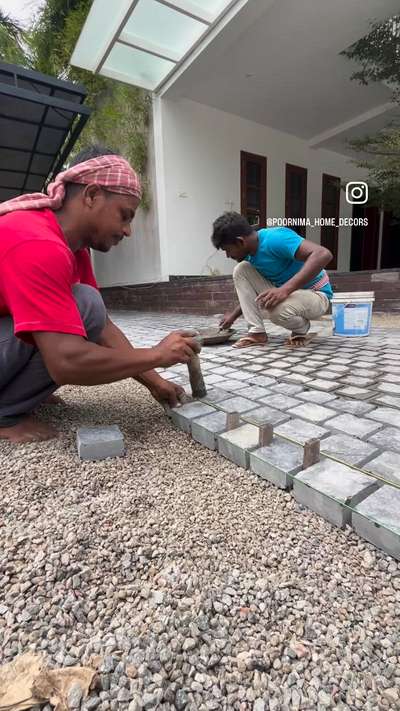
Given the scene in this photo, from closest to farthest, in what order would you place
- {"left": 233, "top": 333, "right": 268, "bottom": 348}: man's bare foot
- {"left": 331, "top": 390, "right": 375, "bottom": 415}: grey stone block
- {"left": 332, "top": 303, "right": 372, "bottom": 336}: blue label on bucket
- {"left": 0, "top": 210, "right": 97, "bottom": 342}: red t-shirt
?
{"left": 0, "top": 210, "right": 97, "bottom": 342}: red t-shirt
{"left": 331, "top": 390, "right": 375, "bottom": 415}: grey stone block
{"left": 233, "top": 333, "right": 268, "bottom": 348}: man's bare foot
{"left": 332, "top": 303, "right": 372, "bottom": 336}: blue label on bucket

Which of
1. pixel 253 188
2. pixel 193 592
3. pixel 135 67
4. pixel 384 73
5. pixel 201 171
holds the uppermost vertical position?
pixel 135 67

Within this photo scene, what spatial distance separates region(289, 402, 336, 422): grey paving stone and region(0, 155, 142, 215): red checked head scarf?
1194 millimetres

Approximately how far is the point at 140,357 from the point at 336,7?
20.5 feet

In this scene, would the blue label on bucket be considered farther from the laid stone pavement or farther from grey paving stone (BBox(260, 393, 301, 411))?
grey paving stone (BBox(260, 393, 301, 411))

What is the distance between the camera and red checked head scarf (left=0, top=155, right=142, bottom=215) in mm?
1436

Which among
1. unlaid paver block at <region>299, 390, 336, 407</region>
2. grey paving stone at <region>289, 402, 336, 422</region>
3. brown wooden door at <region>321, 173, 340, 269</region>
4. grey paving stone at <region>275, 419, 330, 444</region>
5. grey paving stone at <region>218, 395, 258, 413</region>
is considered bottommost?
unlaid paver block at <region>299, 390, 336, 407</region>

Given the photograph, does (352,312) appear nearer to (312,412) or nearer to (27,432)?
(312,412)

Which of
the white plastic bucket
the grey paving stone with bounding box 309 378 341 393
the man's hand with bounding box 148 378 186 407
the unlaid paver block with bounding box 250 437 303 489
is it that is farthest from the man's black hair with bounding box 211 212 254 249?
the unlaid paver block with bounding box 250 437 303 489

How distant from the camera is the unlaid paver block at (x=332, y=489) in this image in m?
1.10

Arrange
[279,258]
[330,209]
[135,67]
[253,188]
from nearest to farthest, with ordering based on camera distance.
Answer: [279,258] → [135,67] → [253,188] → [330,209]

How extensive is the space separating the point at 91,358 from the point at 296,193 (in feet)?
28.8

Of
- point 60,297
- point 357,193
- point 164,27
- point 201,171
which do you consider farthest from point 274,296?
point 357,193

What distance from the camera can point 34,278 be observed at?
1208 mm

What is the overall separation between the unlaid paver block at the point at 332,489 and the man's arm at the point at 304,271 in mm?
1983
